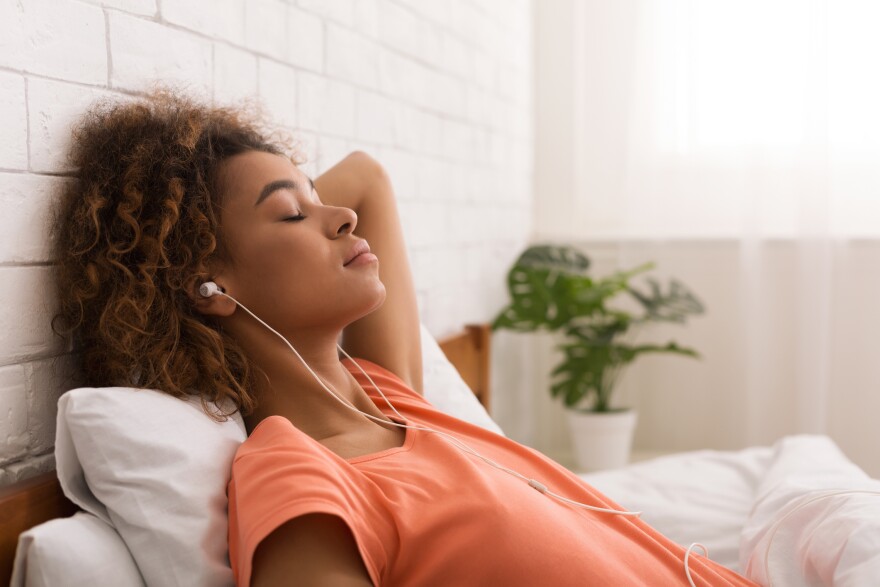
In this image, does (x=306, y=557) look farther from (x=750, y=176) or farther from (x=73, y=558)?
(x=750, y=176)

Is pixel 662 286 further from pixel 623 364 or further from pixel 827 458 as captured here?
pixel 827 458

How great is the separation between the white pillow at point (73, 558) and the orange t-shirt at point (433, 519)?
0.38 feet

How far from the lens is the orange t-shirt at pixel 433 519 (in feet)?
2.93

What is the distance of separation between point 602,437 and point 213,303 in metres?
1.96

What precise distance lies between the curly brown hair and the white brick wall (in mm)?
30

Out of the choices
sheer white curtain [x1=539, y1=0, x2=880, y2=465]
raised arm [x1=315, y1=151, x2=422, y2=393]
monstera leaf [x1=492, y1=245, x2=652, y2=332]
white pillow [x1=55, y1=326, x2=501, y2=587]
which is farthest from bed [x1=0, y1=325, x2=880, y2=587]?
sheer white curtain [x1=539, y1=0, x2=880, y2=465]

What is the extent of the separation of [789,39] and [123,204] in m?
2.55

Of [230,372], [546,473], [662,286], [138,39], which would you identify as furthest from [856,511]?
[662,286]

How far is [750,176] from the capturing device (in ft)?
9.80

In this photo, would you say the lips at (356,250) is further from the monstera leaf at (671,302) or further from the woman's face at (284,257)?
the monstera leaf at (671,302)

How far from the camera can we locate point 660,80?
3.10 metres

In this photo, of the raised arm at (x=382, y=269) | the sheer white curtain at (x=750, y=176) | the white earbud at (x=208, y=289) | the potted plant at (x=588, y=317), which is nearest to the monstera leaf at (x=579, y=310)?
the potted plant at (x=588, y=317)

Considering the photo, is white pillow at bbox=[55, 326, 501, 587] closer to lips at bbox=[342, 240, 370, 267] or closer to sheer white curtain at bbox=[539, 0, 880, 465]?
lips at bbox=[342, 240, 370, 267]

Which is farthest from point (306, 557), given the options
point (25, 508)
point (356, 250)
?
point (356, 250)
